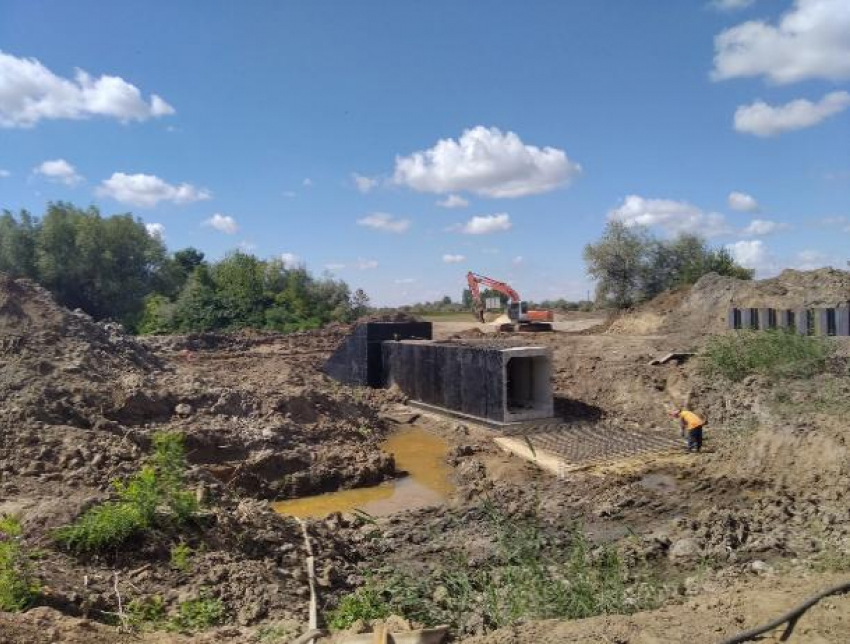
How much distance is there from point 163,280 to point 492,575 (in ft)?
122

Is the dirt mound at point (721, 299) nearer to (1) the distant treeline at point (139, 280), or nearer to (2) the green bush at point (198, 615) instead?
(1) the distant treeline at point (139, 280)

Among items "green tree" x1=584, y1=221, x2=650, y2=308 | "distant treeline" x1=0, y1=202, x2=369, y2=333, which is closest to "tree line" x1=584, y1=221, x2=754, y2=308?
"green tree" x1=584, y1=221, x2=650, y2=308

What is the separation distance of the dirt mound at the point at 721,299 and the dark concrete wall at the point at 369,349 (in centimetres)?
990

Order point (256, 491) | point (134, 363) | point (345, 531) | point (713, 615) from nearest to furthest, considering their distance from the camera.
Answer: point (713, 615) < point (345, 531) < point (256, 491) < point (134, 363)

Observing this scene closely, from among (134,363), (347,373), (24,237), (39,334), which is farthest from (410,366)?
(24,237)

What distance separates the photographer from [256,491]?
1112cm

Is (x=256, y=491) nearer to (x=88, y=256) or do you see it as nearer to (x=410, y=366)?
(x=410, y=366)

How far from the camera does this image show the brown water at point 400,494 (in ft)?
35.1

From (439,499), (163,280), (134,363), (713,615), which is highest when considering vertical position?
(163,280)

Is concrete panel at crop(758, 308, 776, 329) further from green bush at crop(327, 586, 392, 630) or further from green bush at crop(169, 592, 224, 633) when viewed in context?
green bush at crop(169, 592, 224, 633)

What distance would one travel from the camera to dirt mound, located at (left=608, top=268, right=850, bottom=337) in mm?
22078

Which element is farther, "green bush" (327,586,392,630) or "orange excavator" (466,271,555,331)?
"orange excavator" (466,271,555,331)

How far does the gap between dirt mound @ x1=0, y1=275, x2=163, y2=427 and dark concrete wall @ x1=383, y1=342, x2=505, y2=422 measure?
6.37 m

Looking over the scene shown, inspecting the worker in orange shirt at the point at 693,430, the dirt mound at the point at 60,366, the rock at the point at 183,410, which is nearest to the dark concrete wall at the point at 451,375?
the worker in orange shirt at the point at 693,430
